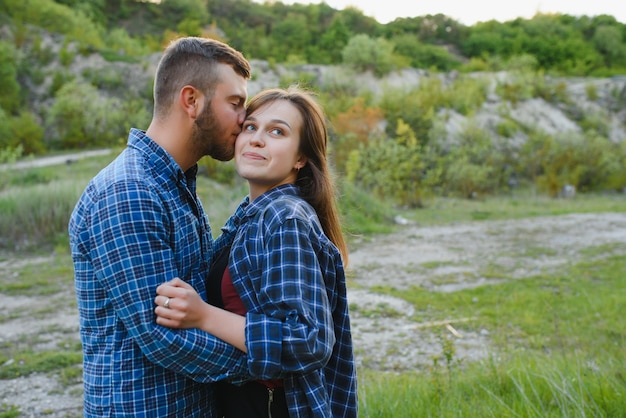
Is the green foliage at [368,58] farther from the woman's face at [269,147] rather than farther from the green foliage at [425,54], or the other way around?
the woman's face at [269,147]

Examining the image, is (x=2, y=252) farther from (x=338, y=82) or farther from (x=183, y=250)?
(x=338, y=82)

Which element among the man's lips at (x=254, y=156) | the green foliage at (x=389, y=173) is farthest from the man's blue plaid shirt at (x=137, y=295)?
the green foliage at (x=389, y=173)

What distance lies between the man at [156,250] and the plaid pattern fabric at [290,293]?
4.8 inches

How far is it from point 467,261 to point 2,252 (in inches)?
298

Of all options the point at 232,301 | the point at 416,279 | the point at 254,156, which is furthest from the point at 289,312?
the point at 416,279

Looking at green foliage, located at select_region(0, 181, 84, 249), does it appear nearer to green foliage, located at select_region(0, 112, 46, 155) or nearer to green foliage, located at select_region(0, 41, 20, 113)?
green foliage, located at select_region(0, 112, 46, 155)

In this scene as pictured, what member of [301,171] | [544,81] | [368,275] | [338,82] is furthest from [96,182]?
[544,81]

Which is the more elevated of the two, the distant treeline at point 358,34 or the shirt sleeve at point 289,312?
the distant treeline at point 358,34

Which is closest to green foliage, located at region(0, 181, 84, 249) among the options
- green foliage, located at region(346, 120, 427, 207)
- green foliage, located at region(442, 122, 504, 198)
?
green foliage, located at region(346, 120, 427, 207)

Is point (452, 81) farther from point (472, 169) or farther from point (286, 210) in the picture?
point (286, 210)

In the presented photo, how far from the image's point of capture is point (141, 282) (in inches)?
65.0

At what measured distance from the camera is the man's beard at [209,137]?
1995 millimetres

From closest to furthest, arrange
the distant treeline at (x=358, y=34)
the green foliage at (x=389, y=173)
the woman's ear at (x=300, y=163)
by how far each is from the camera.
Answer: the woman's ear at (x=300, y=163)
the green foliage at (x=389, y=173)
the distant treeline at (x=358, y=34)

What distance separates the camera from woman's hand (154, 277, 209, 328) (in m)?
1.62
